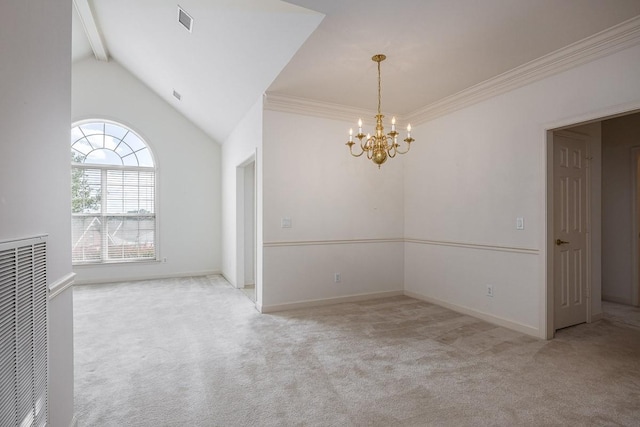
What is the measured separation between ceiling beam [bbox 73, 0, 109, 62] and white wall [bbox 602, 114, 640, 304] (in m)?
7.36

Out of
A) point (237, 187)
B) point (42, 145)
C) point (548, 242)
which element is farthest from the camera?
point (237, 187)

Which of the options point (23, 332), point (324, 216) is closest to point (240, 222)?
point (324, 216)

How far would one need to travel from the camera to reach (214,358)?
2.86 meters

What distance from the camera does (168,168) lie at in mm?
6605

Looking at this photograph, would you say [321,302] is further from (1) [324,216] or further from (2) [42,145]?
(2) [42,145]

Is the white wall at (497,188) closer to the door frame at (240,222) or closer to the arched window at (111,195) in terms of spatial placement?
the door frame at (240,222)

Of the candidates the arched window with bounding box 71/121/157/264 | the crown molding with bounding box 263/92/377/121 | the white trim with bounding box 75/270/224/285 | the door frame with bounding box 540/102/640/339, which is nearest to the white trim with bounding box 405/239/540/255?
the door frame with bounding box 540/102/640/339

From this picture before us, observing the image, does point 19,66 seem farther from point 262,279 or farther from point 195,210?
point 195,210

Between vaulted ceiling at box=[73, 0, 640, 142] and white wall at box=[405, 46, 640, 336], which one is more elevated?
vaulted ceiling at box=[73, 0, 640, 142]

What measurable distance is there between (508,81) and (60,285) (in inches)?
166

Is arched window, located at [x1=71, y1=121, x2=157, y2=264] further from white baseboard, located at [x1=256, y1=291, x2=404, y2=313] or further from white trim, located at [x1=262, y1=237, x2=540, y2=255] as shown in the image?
white trim, located at [x1=262, y1=237, x2=540, y2=255]

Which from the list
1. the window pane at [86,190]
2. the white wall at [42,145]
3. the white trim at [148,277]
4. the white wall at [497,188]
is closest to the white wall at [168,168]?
the white trim at [148,277]

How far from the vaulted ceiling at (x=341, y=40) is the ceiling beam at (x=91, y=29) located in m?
0.02

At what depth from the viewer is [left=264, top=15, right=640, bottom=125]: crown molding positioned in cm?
268
